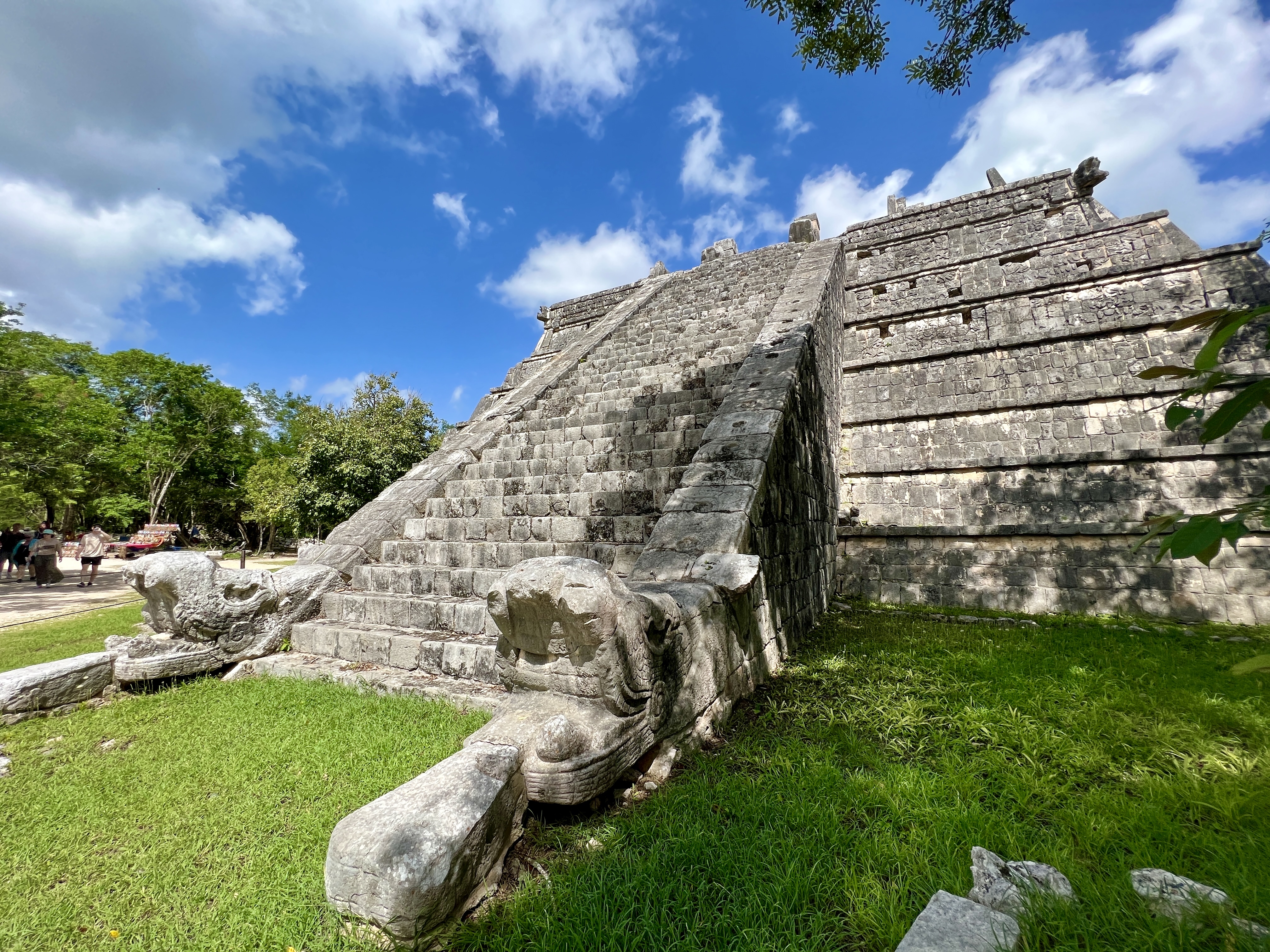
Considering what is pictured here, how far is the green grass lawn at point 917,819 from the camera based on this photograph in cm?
176

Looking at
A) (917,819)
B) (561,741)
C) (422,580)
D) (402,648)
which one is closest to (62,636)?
(422,580)

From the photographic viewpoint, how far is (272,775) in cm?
279

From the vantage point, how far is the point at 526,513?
17.9 ft

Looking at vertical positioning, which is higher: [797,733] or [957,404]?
[957,404]

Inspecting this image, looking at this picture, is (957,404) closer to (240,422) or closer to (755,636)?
(755,636)

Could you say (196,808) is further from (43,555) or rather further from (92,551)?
(43,555)

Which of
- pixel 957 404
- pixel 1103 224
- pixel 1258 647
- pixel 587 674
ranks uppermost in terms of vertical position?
pixel 1103 224

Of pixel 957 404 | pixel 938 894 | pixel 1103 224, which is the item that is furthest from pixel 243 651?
pixel 1103 224

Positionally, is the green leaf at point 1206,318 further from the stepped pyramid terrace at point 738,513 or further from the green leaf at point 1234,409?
the stepped pyramid terrace at point 738,513

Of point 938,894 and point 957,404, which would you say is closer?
point 938,894

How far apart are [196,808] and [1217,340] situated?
4.00 meters

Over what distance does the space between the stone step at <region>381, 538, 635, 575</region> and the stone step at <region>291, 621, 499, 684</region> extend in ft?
2.64

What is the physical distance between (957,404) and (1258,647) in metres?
3.71

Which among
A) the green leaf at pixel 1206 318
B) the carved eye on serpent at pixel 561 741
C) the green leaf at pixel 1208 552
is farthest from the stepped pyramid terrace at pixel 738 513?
the green leaf at pixel 1208 552
